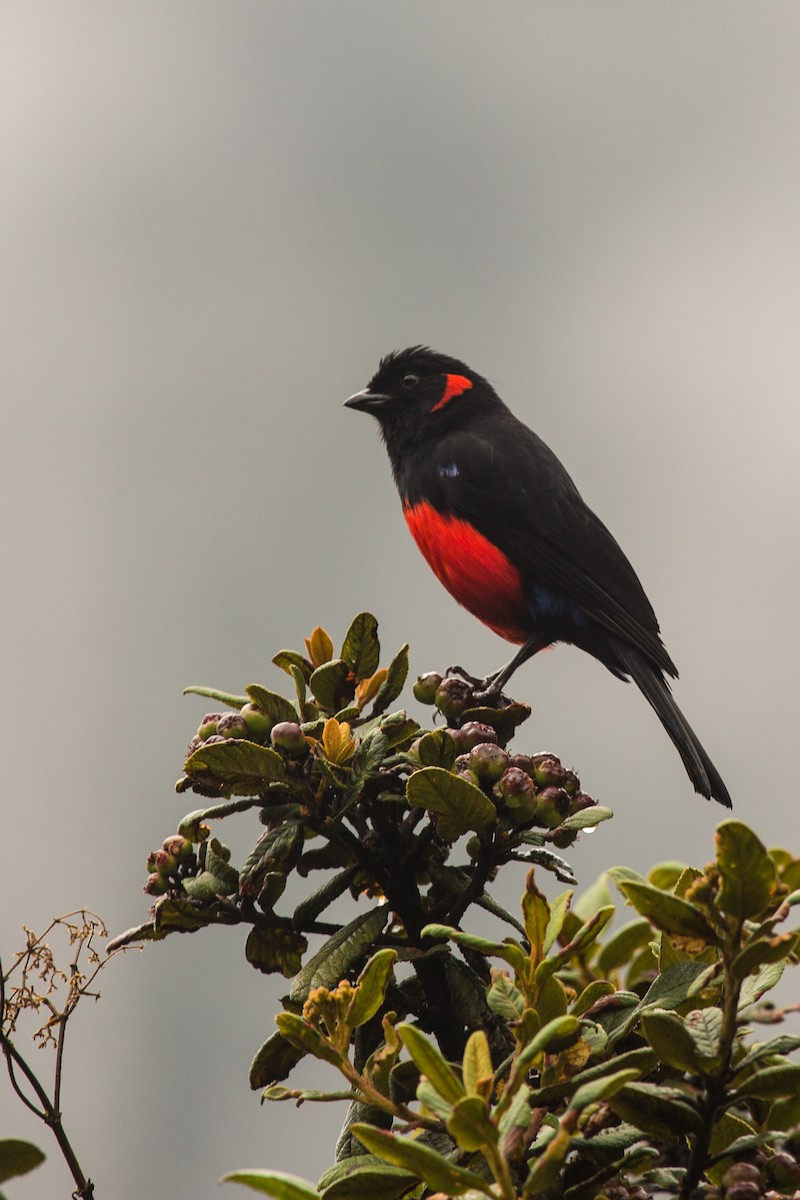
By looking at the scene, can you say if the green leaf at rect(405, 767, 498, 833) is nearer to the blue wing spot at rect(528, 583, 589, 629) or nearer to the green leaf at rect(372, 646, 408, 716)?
the green leaf at rect(372, 646, 408, 716)

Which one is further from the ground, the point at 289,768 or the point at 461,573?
the point at 461,573

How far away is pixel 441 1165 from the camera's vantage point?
0.92 metres

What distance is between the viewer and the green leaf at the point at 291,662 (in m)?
1.81

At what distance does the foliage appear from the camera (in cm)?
101

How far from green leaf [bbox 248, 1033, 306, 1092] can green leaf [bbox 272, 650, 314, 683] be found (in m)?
0.52

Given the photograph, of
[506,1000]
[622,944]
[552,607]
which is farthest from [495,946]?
[552,607]

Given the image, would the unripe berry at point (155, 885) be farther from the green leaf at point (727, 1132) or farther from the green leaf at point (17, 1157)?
the green leaf at point (727, 1132)

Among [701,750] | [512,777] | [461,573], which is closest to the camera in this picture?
[512,777]

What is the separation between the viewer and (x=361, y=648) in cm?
184

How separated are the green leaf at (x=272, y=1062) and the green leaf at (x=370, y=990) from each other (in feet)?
0.90

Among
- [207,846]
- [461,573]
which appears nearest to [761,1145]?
[207,846]

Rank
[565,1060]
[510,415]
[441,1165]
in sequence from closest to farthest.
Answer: [441,1165] < [565,1060] < [510,415]

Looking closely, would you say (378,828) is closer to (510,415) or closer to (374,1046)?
(374,1046)

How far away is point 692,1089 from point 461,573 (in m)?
3.19
